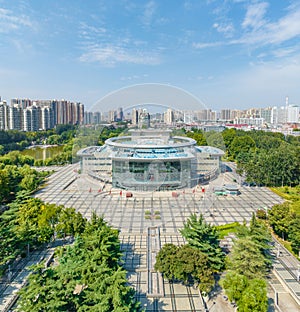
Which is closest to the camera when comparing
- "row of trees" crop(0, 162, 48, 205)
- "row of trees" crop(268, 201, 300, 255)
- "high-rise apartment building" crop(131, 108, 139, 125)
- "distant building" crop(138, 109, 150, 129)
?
"row of trees" crop(268, 201, 300, 255)

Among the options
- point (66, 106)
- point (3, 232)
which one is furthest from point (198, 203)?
point (66, 106)

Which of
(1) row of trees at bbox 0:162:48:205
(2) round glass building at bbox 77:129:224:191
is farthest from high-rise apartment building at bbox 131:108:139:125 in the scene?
(1) row of trees at bbox 0:162:48:205

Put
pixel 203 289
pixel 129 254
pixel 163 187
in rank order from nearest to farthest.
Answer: pixel 203 289 < pixel 129 254 < pixel 163 187

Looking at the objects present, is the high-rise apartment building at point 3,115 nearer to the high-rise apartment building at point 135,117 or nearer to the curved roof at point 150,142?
the curved roof at point 150,142

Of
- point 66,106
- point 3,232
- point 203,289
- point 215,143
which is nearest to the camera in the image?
point 203,289

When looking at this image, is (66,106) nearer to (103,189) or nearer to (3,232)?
(103,189)

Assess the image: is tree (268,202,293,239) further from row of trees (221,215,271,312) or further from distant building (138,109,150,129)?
distant building (138,109,150,129)

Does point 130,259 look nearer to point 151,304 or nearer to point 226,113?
point 151,304

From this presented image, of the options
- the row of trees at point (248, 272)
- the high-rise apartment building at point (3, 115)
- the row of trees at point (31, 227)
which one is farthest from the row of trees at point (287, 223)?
the high-rise apartment building at point (3, 115)
